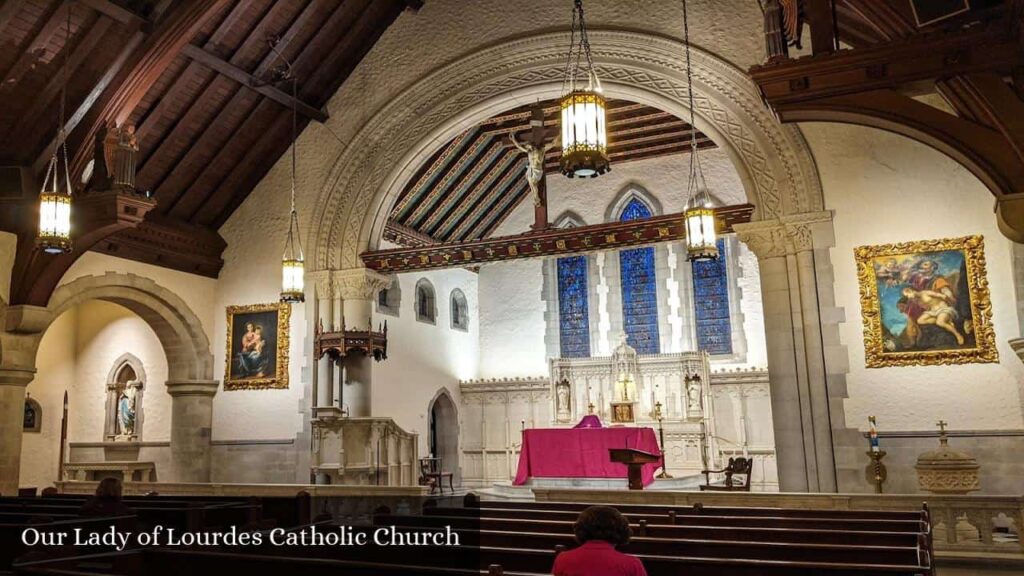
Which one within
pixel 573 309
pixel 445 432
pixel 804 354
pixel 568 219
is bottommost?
pixel 445 432

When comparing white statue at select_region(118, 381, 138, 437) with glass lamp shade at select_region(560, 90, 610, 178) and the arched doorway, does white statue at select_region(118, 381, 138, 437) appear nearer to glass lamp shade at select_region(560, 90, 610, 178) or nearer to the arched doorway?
the arched doorway

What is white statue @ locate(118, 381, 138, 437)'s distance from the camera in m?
14.0

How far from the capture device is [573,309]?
1827 centimetres

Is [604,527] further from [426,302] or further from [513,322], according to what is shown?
[513,322]

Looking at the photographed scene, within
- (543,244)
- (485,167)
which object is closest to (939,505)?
(543,244)

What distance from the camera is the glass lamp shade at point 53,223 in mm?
8523

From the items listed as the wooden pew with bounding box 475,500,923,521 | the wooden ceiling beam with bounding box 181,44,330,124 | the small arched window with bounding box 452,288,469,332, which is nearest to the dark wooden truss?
the wooden pew with bounding box 475,500,923,521

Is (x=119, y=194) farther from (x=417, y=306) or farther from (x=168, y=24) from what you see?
(x=417, y=306)

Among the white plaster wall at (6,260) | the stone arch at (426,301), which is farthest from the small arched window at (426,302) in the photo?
the white plaster wall at (6,260)

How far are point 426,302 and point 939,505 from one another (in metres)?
12.0

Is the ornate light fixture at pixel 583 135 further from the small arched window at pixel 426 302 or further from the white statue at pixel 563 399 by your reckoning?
the small arched window at pixel 426 302

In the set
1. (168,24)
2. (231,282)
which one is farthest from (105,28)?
(231,282)

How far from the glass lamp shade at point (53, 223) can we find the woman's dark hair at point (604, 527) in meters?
7.31

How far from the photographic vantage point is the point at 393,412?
15.6m
